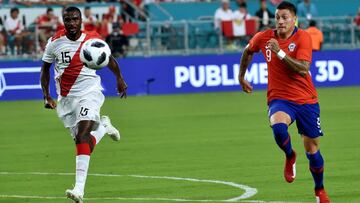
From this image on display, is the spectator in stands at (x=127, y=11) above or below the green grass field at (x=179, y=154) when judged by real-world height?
above

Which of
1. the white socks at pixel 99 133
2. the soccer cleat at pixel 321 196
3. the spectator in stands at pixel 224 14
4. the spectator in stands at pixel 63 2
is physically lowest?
the soccer cleat at pixel 321 196

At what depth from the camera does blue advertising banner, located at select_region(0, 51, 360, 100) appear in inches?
1307

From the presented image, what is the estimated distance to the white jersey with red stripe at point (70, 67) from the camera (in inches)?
527

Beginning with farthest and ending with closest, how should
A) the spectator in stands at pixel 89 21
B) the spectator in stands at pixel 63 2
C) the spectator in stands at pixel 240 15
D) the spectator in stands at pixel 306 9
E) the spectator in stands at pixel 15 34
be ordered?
the spectator in stands at pixel 306 9 → the spectator in stands at pixel 63 2 → the spectator in stands at pixel 240 15 → the spectator in stands at pixel 89 21 → the spectator in stands at pixel 15 34

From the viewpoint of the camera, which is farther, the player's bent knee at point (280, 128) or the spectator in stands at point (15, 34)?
the spectator in stands at point (15, 34)

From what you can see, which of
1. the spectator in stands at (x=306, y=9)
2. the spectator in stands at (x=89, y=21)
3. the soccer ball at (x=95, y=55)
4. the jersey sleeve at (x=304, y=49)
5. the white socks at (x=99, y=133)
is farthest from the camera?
the spectator in stands at (x=306, y=9)

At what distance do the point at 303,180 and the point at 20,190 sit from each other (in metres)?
3.54

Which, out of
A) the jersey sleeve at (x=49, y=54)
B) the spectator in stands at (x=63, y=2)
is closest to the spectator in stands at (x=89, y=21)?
the spectator in stands at (x=63, y=2)

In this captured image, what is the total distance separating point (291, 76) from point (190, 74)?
22556mm

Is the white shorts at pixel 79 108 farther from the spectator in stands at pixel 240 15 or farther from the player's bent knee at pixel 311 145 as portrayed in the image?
the spectator in stands at pixel 240 15

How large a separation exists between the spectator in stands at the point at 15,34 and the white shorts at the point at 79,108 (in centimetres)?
2041

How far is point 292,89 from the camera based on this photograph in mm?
12383

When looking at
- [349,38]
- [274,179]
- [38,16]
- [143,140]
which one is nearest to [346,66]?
[349,38]

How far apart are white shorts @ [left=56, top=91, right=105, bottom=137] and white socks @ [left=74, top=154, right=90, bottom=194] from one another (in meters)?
0.82
